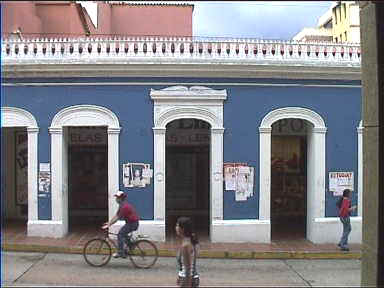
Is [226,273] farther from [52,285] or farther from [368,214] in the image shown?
[368,214]

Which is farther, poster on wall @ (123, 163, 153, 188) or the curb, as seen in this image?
poster on wall @ (123, 163, 153, 188)

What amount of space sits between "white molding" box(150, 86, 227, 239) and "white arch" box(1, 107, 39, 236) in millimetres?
3027

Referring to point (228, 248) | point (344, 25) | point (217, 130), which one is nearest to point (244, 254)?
point (228, 248)

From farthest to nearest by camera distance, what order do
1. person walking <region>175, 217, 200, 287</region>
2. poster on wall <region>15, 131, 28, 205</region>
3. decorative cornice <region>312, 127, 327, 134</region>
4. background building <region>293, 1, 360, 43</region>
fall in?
background building <region>293, 1, 360, 43</region>
poster on wall <region>15, 131, 28, 205</region>
decorative cornice <region>312, 127, 327, 134</region>
person walking <region>175, 217, 200, 287</region>

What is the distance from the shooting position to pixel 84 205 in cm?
1767

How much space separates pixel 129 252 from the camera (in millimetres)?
11094

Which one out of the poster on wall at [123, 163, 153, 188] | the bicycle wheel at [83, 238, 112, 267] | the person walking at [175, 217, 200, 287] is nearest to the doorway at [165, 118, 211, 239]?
the poster on wall at [123, 163, 153, 188]

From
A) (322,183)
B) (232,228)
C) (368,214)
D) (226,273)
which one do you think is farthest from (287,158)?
(368,214)

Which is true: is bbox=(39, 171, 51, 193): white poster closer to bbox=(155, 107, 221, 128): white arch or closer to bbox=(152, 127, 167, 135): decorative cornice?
bbox=(152, 127, 167, 135): decorative cornice

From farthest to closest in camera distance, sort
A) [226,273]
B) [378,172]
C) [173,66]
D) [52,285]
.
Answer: [173,66], [226,273], [52,285], [378,172]

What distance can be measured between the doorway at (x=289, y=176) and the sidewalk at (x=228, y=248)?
3.83 m

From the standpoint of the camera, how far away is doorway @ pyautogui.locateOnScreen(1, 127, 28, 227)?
671 inches

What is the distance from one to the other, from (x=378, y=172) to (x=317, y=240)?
9891 mm

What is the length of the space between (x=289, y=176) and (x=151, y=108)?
20.9 ft
